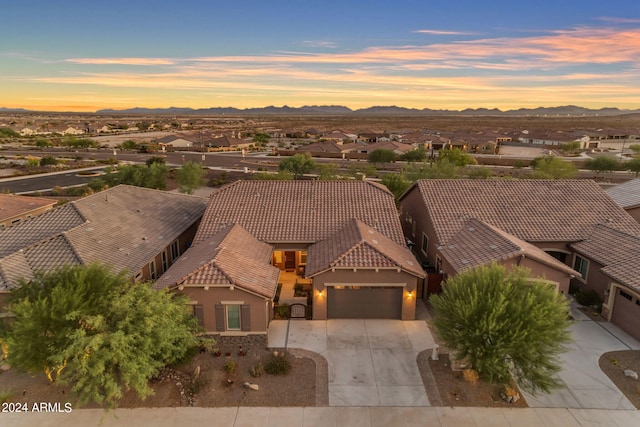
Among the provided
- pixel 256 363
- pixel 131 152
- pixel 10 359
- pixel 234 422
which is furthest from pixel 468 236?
pixel 131 152

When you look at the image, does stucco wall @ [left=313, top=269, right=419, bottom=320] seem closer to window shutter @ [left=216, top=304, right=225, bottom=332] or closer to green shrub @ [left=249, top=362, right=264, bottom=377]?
window shutter @ [left=216, top=304, right=225, bottom=332]

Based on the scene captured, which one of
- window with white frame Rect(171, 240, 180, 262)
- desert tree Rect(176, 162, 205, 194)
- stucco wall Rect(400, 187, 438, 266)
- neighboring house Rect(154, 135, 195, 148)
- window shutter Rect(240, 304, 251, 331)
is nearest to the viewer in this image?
window shutter Rect(240, 304, 251, 331)

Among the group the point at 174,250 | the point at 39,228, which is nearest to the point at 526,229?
the point at 174,250

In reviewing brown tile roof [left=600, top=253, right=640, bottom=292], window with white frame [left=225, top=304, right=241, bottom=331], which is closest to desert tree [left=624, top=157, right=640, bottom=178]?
brown tile roof [left=600, top=253, right=640, bottom=292]

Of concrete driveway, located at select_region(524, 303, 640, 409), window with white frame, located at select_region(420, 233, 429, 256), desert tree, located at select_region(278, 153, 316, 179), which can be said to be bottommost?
concrete driveway, located at select_region(524, 303, 640, 409)

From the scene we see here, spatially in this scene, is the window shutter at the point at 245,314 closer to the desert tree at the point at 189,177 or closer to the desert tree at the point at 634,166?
the desert tree at the point at 189,177

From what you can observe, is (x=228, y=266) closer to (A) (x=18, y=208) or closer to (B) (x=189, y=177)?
(A) (x=18, y=208)
